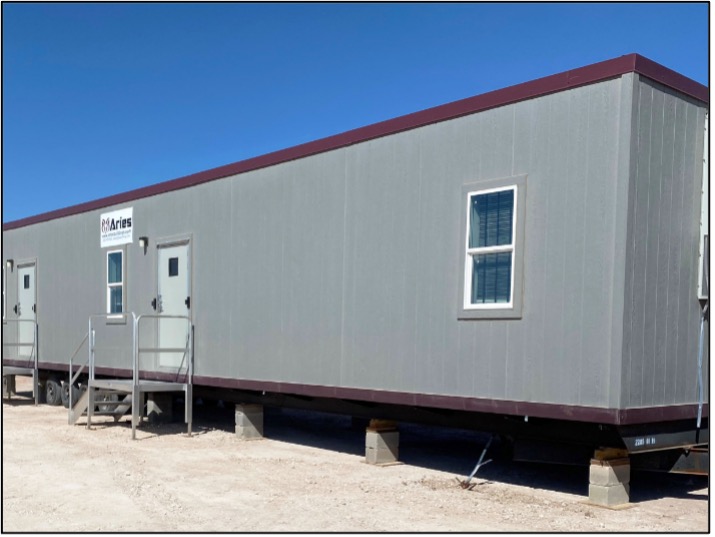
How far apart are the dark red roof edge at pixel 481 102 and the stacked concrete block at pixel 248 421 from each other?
3.07 meters

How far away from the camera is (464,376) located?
7.66 meters

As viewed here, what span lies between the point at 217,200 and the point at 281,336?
2.35 m

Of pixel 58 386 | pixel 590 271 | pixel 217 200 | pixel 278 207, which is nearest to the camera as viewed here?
pixel 590 271

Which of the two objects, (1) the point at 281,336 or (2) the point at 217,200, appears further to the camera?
(2) the point at 217,200

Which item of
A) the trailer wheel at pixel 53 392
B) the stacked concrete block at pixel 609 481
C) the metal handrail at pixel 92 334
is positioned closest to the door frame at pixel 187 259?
the metal handrail at pixel 92 334

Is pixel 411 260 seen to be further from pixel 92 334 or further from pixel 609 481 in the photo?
pixel 92 334

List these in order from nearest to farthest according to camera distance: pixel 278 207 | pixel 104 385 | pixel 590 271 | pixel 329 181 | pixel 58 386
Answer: pixel 590 271, pixel 329 181, pixel 278 207, pixel 104 385, pixel 58 386

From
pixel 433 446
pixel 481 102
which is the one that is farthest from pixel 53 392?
pixel 481 102

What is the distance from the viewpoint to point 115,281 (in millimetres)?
13492

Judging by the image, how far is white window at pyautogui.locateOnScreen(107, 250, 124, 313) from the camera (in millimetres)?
13305

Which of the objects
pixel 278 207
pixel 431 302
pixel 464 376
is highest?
pixel 278 207

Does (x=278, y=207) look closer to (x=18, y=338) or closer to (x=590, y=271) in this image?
(x=590, y=271)

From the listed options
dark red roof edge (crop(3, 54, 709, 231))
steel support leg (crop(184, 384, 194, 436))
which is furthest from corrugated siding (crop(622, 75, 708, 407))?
steel support leg (crop(184, 384, 194, 436))

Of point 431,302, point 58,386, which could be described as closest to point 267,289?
point 431,302
